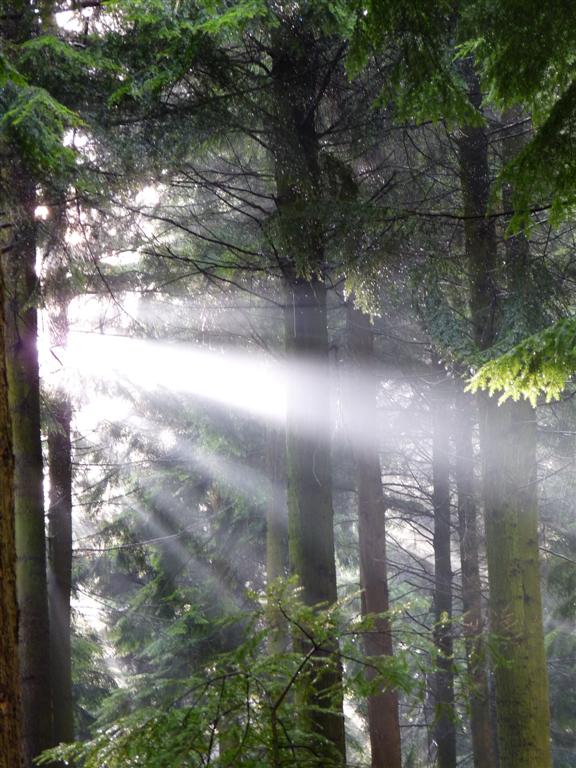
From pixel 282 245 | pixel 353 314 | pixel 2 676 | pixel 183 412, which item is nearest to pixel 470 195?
pixel 282 245

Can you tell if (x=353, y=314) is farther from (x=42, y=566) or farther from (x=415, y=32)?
(x=415, y=32)

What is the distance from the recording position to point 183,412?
46.0ft

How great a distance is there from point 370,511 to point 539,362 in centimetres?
855

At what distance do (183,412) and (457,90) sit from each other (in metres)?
11.2

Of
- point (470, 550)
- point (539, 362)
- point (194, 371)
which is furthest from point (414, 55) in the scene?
point (470, 550)

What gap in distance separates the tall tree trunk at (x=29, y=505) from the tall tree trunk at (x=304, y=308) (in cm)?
242

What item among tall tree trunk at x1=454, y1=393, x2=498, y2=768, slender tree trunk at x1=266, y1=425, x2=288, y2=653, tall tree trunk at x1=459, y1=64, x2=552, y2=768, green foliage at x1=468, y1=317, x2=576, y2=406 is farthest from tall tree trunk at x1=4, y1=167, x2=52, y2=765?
tall tree trunk at x1=454, y1=393, x2=498, y2=768

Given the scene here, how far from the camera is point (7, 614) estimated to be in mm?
3057

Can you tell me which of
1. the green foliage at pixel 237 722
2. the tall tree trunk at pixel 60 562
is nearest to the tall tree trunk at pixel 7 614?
the green foliage at pixel 237 722

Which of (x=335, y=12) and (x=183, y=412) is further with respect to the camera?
(x=183, y=412)

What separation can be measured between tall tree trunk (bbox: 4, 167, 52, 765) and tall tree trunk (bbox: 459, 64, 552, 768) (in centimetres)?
422

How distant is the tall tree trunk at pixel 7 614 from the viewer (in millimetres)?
2973

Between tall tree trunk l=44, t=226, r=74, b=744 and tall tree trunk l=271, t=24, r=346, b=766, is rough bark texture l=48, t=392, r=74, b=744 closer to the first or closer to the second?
tall tree trunk l=44, t=226, r=74, b=744

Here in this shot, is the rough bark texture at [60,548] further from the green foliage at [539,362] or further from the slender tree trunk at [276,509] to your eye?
the green foliage at [539,362]
